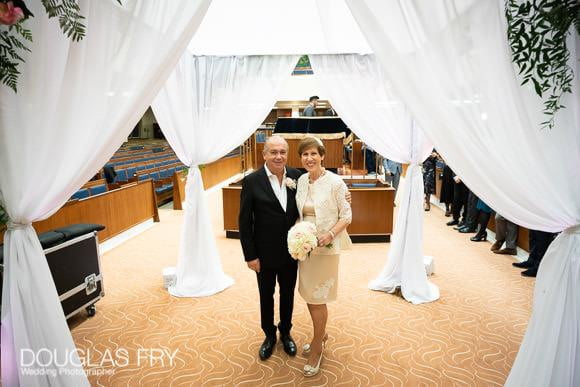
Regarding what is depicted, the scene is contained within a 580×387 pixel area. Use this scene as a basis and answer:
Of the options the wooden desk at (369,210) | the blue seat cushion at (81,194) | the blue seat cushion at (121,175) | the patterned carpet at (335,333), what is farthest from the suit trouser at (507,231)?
the blue seat cushion at (121,175)

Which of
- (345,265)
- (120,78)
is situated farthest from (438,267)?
(120,78)

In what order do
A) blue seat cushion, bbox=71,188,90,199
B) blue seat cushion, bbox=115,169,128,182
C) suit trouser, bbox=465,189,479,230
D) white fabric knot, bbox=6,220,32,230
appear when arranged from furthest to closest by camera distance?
blue seat cushion, bbox=115,169,128,182 → suit trouser, bbox=465,189,479,230 → blue seat cushion, bbox=71,188,90,199 → white fabric knot, bbox=6,220,32,230

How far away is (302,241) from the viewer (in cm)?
217

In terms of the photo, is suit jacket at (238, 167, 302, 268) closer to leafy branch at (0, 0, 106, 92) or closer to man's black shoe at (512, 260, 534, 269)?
leafy branch at (0, 0, 106, 92)

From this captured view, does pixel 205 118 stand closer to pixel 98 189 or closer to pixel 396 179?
pixel 98 189

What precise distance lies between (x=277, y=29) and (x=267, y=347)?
2981 millimetres

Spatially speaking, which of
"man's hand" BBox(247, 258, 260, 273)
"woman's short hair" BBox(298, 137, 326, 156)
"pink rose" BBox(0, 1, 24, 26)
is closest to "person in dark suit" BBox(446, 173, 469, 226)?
"woman's short hair" BBox(298, 137, 326, 156)

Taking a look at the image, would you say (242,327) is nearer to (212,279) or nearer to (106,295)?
(212,279)

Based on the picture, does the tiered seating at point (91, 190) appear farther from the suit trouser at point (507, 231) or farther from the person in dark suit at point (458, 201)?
the person in dark suit at point (458, 201)

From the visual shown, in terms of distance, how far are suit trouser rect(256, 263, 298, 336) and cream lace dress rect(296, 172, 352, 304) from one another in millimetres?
211

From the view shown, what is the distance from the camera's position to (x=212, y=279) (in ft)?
13.2

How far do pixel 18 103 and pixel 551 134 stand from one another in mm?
2637

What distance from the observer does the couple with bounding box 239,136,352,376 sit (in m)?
2.38

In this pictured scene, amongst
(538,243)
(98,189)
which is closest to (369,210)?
(538,243)
